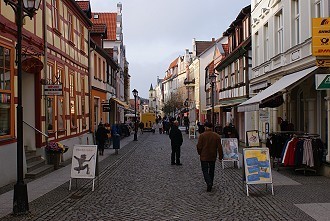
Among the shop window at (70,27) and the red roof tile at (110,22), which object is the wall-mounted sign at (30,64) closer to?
the shop window at (70,27)

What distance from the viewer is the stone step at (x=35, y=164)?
14.2 meters

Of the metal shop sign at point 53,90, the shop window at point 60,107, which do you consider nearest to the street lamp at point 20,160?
the metal shop sign at point 53,90

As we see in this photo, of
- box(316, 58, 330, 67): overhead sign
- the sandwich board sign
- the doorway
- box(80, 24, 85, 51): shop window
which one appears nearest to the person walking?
the sandwich board sign

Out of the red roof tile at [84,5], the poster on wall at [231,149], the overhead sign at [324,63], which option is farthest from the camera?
the red roof tile at [84,5]

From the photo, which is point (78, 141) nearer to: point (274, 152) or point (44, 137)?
point (44, 137)

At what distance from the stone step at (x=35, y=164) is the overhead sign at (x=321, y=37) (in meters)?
9.03

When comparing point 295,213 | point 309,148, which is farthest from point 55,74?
point 295,213

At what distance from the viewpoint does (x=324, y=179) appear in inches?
515

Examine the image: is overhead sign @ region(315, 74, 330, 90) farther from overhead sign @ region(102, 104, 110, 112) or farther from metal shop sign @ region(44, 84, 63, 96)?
overhead sign @ region(102, 104, 110, 112)

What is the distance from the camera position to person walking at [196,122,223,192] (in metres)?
11.6

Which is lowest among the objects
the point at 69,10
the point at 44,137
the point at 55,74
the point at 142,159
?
the point at 142,159

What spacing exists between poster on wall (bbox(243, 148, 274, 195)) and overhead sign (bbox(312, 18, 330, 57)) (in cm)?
340

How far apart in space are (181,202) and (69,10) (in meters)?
14.5

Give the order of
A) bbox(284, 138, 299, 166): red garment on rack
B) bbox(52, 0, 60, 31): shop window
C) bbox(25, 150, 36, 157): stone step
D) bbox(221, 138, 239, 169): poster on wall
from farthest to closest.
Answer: bbox(52, 0, 60, 31): shop window < bbox(221, 138, 239, 169): poster on wall < bbox(25, 150, 36, 157): stone step < bbox(284, 138, 299, 166): red garment on rack
